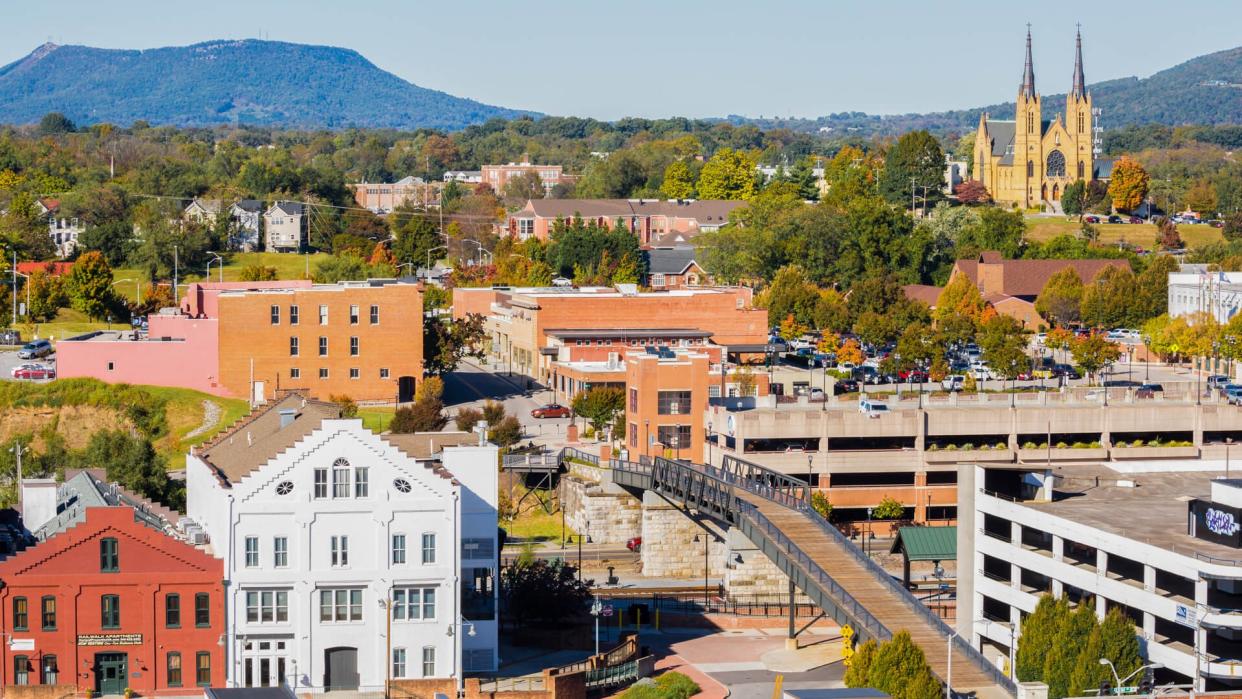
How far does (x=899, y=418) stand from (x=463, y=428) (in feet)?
61.4

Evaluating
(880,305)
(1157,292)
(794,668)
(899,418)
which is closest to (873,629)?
(794,668)

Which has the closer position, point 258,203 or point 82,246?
point 82,246

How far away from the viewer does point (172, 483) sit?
82938 mm

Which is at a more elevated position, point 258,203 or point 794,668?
point 258,203

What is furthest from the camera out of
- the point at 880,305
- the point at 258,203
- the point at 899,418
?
the point at 258,203

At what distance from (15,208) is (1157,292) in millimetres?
87714

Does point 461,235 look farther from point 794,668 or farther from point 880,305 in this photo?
point 794,668

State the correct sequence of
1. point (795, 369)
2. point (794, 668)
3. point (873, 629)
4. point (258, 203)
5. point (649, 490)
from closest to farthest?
point (873, 629) → point (794, 668) → point (649, 490) → point (795, 369) → point (258, 203)

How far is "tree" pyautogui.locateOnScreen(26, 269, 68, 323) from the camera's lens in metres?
124

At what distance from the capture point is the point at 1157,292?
5527 inches

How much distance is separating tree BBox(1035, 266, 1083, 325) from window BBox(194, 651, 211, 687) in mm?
94957

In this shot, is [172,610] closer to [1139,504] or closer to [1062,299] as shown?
[1139,504]

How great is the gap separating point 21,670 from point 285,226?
431ft

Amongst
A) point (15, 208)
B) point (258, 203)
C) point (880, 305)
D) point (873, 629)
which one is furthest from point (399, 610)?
point (258, 203)
